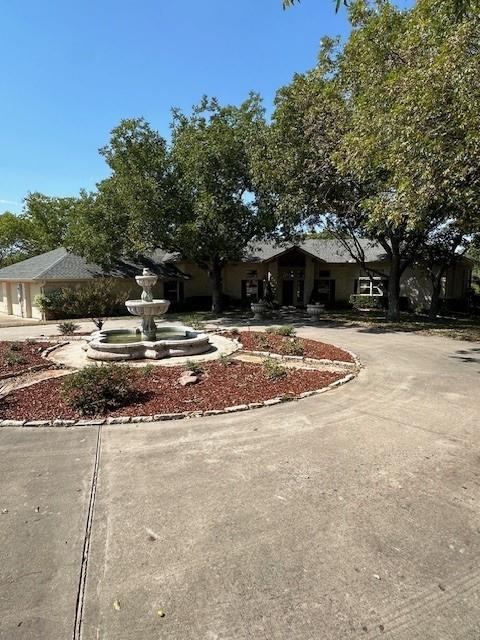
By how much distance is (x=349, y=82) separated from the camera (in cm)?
1343

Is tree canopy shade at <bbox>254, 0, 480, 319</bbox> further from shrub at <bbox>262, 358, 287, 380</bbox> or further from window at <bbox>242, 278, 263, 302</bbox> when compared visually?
window at <bbox>242, 278, 263, 302</bbox>

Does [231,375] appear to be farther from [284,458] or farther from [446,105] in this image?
[446,105]

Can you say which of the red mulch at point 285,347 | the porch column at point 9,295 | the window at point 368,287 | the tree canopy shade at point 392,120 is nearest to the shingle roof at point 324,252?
the window at point 368,287

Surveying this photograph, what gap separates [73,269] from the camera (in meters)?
26.5

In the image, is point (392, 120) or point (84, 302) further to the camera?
point (84, 302)

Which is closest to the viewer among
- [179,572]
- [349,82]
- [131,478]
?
[179,572]

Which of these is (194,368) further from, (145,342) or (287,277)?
(287,277)

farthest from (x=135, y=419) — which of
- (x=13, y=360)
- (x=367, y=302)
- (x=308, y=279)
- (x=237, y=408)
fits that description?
(x=367, y=302)

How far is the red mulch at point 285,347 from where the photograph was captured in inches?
440

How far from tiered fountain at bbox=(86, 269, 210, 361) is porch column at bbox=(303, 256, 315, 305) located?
19079mm

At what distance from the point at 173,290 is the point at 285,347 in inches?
801

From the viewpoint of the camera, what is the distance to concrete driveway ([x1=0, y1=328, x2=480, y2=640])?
268 centimetres

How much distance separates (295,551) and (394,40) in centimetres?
1283

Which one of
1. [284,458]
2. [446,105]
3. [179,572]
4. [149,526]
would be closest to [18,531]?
[149,526]
